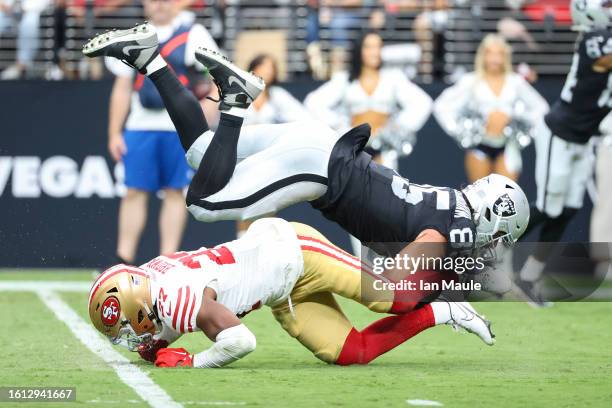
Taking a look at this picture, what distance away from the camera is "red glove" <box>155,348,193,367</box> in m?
6.49

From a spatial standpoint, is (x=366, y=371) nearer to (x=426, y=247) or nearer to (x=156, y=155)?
(x=426, y=247)

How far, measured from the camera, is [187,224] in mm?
12570

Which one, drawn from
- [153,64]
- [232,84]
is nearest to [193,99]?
[153,64]

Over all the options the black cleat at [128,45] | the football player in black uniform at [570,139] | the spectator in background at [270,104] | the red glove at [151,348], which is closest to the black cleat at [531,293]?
the football player in black uniform at [570,139]

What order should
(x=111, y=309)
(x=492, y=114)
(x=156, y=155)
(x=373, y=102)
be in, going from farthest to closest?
(x=492, y=114), (x=373, y=102), (x=156, y=155), (x=111, y=309)

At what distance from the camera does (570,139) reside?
10219mm

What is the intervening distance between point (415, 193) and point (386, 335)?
83 centimetres

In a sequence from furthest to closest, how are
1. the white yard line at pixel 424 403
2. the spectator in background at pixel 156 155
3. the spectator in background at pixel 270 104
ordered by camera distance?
1. the spectator in background at pixel 270 104
2. the spectator in background at pixel 156 155
3. the white yard line at pixel 424 403

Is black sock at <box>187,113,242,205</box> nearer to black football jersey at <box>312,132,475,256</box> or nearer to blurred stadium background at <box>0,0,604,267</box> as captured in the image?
black football jersey at <box>312,132,475,256</box>

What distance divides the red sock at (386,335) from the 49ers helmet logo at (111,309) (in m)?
1.20

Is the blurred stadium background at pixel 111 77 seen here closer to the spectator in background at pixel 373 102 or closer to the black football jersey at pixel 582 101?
the spectator in background at pixel 373 102

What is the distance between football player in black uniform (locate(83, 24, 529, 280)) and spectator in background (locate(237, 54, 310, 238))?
422cm

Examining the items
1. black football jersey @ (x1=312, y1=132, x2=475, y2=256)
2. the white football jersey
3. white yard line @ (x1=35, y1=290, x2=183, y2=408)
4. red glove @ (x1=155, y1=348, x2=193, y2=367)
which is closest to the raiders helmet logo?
black football jersey @ (x1=312, y1=132, x2=475, y2=256)

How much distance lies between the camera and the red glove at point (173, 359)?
649 cm
